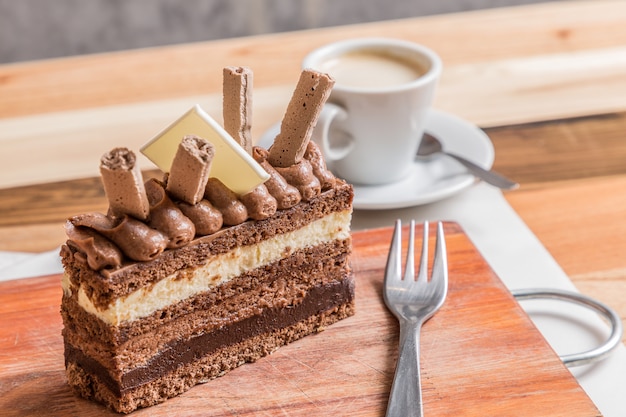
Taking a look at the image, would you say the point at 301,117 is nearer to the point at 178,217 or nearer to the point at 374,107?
the point at 178,217

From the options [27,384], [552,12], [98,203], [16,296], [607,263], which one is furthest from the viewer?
[552,12]

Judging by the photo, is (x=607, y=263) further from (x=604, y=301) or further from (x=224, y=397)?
(x=224, y=397)

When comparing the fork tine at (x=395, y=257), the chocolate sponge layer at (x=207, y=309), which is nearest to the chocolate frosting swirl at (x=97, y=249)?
Result: the chocolate sponge layer at (x=207, y=309)

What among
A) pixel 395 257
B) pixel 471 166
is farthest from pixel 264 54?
pixel 395 257

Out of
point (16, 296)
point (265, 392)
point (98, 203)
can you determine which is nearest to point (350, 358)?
point (265, 392)

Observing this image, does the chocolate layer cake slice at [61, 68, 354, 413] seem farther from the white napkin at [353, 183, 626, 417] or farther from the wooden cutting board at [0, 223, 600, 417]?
the white napkin at [353, 183, 626, 417]

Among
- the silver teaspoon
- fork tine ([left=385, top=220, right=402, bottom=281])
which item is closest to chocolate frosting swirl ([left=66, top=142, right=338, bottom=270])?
fork tine ([left=385, top=220, right=402, bottom=281])
